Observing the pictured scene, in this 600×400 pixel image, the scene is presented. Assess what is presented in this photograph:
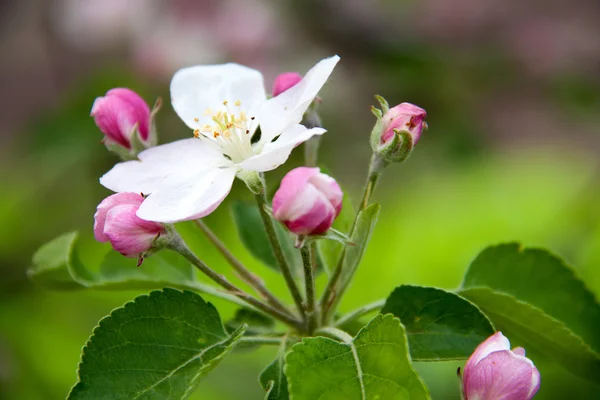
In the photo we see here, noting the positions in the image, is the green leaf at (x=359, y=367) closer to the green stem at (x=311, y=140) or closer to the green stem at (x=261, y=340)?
the green stem at (x=261, y=340)

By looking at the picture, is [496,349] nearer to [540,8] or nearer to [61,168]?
[61,168]

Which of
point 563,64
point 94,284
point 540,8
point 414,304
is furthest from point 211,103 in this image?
point 540,8

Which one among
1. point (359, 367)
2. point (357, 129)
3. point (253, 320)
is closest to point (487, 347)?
point (359, 367)

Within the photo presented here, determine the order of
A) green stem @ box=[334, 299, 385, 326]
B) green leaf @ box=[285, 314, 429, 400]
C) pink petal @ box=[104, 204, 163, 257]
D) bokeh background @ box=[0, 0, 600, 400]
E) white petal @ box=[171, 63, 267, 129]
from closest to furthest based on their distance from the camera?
green leaf @ box=[285, 314, 429, 400] < pink petal @ box=[104, 204, 163, 257] < green stem @ box=[334, 299, 385, 326] < white petal @ box=[171, 63, 267, 129] < bokeh background @ box=[0, 0, 600, 400]

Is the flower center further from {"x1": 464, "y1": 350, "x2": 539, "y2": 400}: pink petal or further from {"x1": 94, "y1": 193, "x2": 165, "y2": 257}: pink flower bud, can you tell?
{"x1": 464, "y1": 350, "x2": 539, "y2": 400}: pink petal

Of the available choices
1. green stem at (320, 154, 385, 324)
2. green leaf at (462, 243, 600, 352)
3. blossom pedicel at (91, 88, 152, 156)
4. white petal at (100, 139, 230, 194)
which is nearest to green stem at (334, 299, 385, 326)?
green stem at (320, 154, 385, 324)

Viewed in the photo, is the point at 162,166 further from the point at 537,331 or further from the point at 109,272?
the point at 537,331

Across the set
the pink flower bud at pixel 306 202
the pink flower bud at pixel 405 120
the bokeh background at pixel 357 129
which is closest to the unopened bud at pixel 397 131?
the pink flower bud at pixel 405 120
